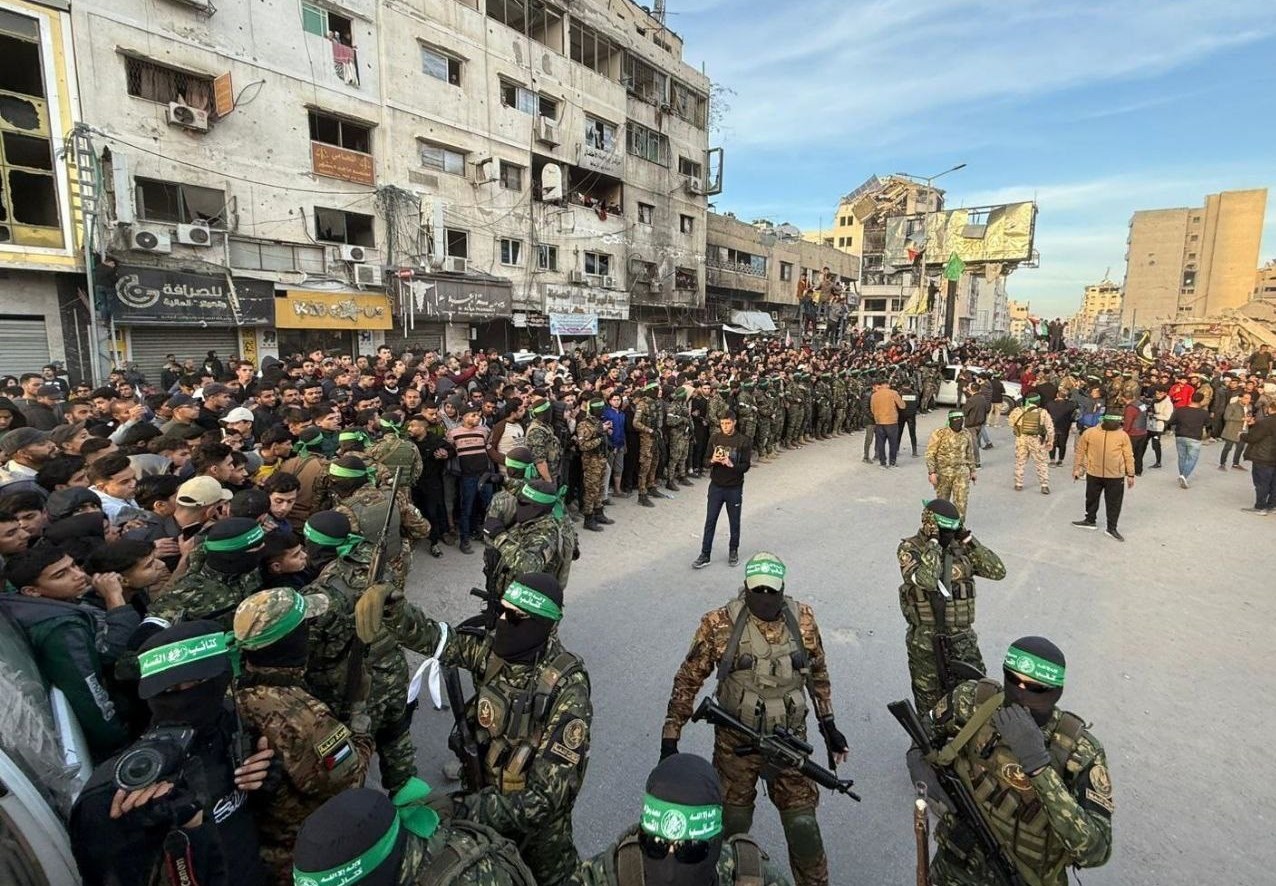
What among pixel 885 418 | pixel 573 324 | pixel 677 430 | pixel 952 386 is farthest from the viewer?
pixel 573 324

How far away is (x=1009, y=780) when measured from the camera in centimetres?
238

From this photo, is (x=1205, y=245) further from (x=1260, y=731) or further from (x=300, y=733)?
(x=300, y=733)

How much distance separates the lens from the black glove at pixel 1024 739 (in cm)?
221

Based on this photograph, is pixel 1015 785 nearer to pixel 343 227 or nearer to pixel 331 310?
pixel 331 310

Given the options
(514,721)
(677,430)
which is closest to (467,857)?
(514,721)

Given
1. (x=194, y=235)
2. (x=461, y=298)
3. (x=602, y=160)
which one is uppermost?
(x=602, y=160)

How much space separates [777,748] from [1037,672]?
3.76 feet

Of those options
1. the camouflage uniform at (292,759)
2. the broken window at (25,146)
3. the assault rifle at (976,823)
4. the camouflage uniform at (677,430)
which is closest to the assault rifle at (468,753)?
the camouflage uniform at (292,759)

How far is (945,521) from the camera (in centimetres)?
420

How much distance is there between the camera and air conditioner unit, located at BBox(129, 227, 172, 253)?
1388 cm

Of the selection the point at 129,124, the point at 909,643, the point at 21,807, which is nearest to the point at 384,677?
the point at 21,807

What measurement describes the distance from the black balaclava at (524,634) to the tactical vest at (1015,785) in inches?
67.5

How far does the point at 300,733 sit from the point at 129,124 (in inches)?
706

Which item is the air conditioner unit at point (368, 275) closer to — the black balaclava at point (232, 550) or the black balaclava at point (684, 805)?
the black balaclava at point (232, 550)
